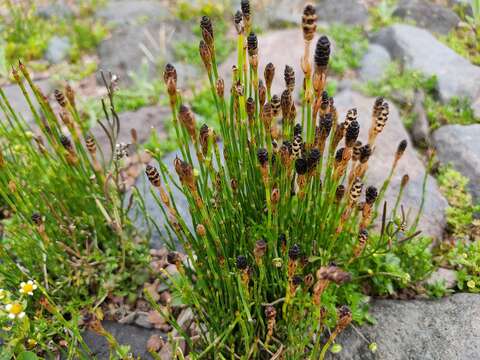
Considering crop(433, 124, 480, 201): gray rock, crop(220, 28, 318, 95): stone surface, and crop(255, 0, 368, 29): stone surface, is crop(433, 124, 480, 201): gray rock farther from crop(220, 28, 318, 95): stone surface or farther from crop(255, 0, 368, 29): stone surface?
crop(255, 0, 368, 29): stone surface

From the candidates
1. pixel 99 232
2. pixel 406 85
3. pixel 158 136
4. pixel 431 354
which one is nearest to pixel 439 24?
pixel 406 85

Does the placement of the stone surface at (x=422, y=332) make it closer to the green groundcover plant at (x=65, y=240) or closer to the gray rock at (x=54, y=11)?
the green groundcover plant at (x=65, y=240)

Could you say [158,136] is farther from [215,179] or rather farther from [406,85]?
[406,85]

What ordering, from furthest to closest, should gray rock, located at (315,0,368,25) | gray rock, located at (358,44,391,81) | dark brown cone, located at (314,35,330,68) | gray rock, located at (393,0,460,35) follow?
1. gray rock, located at (315,0,368,25)
2. gray rock, located at (393,0,460,35)
3. gray rock, located at (358,44,391,81)
4. dark brown cone, located at (314,35,330,68)

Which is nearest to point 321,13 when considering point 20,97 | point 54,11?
point 54,11

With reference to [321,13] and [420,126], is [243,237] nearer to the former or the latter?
[420,126]

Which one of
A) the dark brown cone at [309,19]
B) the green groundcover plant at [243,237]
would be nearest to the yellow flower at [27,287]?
the green groundcover plant at [243,237]

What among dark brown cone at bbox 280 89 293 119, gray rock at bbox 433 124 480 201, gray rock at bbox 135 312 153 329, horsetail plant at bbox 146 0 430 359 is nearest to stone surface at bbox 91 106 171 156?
gray rock at bbox 135 312 153 329
